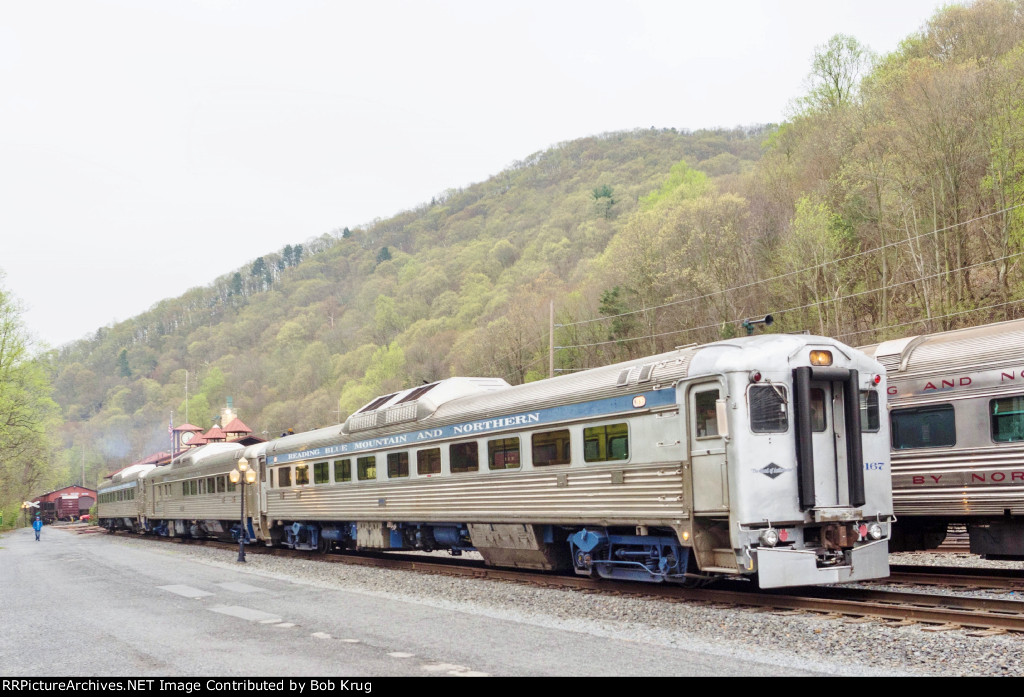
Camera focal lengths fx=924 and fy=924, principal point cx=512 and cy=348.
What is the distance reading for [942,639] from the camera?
9438 millimetres

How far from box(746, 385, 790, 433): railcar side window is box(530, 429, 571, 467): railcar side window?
3.75 meters

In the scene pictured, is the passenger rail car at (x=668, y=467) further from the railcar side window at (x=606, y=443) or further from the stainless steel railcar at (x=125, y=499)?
the stainless steel railcar at (x=125, y=499)

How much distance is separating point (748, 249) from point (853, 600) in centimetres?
3424

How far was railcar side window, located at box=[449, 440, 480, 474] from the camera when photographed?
17.3 metres

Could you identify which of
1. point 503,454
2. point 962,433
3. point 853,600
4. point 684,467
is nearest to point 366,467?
point 503,454

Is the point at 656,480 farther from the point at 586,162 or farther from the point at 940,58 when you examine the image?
the point at 586,162

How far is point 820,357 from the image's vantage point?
1230 centimetres

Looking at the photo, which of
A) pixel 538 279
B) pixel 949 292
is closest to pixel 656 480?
pixel 949 292

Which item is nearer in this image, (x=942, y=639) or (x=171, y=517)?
(x=942, y=639)

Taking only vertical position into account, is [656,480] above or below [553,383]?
below

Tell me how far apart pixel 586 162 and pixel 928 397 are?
120 metres

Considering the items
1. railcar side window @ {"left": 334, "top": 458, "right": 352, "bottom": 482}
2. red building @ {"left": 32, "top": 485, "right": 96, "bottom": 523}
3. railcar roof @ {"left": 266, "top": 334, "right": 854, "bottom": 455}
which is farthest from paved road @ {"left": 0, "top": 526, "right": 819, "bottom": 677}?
red building @ {"left": 32, "top": 485, "right": 96, "bottom": 523}

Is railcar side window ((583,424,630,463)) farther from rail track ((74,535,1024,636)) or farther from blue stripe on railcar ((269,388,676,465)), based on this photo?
rail track ((74,535,1024,636))

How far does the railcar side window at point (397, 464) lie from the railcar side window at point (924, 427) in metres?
9.83
